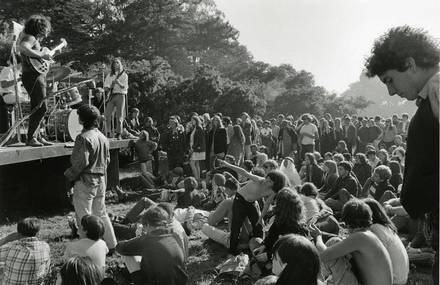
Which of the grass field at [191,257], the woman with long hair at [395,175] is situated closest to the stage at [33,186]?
the grass field at [191,257]

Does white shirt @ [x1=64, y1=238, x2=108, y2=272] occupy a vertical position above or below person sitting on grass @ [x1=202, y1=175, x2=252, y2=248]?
above

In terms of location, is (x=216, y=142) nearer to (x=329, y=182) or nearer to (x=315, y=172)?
(x=315, y=172)

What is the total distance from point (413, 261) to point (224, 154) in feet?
20.7

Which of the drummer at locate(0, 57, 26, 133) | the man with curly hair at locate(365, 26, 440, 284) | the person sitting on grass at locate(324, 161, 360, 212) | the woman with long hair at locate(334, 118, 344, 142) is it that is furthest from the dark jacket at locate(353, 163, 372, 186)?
the man with curly hair at locate(365, 26, 440, 284)

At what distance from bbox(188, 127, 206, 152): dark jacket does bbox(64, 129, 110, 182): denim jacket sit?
5.88m

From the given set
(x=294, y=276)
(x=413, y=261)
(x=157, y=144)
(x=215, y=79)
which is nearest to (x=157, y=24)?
(x=215, y=79)

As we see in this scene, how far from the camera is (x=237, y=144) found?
12.1 m

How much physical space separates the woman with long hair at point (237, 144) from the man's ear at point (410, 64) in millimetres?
10091

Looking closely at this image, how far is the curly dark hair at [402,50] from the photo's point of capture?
73.5 inches

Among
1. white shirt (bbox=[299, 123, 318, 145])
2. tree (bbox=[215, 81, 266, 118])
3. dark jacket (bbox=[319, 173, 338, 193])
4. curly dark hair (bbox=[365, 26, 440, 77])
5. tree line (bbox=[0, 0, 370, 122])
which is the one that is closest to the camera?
curly dark hair (bbox=[365, 26, 440, 77])

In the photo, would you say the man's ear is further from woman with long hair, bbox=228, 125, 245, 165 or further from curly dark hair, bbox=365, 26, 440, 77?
woman with long hair, bbox=228, 125, 245, 165

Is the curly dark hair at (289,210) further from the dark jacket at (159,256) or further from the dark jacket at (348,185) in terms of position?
the dark jacket at (348,185)

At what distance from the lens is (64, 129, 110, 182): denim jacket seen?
5305mm

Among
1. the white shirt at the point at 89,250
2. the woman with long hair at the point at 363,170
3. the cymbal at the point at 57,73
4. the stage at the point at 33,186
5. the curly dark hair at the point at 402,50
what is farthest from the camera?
the woman with long hair at the point at 363,170
